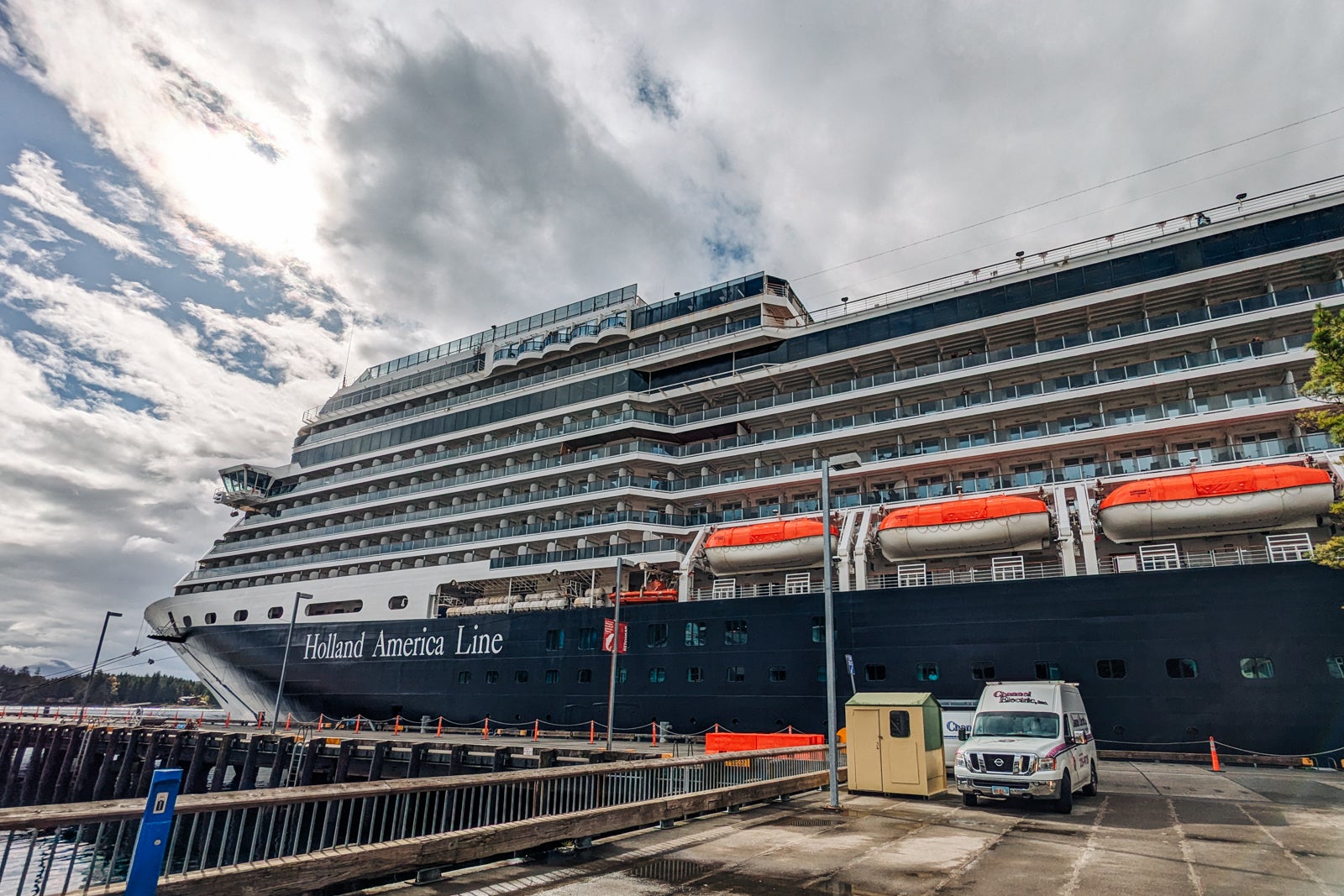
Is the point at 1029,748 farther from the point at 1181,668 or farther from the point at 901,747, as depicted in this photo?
the point at 1181,668

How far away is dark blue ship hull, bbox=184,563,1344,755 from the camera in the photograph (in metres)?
17.4

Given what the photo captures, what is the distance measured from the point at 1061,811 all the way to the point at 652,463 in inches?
853

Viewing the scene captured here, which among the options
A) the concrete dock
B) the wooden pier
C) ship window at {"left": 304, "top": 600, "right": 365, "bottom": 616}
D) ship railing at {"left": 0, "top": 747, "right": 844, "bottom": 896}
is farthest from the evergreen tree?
ship window at {"left": 304, "top": 600, "right": 365, "bottom": 616}

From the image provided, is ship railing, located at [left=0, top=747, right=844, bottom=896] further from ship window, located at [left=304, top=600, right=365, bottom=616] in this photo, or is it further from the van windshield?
ship window, located at [left=304, top=600, right=365, bottom=616]

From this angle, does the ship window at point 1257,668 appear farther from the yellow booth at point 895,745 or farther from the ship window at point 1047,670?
the yellow booth at point 895,745

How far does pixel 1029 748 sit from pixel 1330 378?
10.5 meters

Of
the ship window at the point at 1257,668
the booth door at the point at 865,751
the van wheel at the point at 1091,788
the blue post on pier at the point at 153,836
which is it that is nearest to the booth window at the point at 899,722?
the booth door at the point at 865,751

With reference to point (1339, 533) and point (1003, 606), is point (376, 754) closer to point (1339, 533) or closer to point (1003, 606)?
point (1003, 606)

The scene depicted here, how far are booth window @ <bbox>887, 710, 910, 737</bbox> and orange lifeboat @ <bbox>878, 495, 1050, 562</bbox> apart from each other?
9.31m

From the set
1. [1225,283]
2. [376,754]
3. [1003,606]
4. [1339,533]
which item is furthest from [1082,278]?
[376,754]

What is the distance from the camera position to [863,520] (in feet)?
81.8

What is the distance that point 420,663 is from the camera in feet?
101

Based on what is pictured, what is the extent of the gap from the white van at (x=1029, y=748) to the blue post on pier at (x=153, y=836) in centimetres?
1180

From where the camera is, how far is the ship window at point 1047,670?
1934 cm
